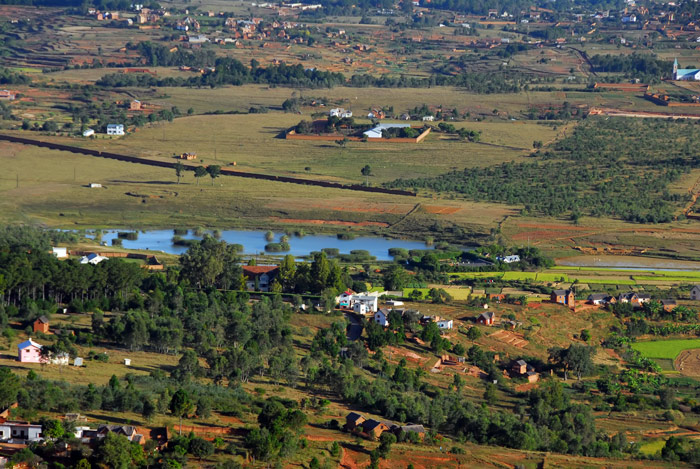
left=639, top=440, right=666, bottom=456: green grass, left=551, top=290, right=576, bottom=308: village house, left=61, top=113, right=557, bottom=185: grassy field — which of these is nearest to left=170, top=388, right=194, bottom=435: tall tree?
left=639, top=440, right=666, bottom=456: green grass

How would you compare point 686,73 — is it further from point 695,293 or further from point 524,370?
point 524,370

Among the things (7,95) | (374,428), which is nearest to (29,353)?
(374,428)

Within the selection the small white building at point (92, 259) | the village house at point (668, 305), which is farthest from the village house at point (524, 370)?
the small white building at point (92, 259)

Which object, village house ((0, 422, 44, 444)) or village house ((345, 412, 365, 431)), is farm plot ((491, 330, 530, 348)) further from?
village house ((0, 422, 44, 444))

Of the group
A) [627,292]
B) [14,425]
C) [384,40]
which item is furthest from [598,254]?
[384,40]

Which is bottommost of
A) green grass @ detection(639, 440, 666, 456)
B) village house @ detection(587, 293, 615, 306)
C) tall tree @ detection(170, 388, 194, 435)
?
village house @ detection(587, 293, 615, 306)

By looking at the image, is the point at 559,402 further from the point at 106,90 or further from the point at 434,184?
the point at 106,90

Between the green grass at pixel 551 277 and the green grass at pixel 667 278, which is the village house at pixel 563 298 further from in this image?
the green grass at pixel 667 278
